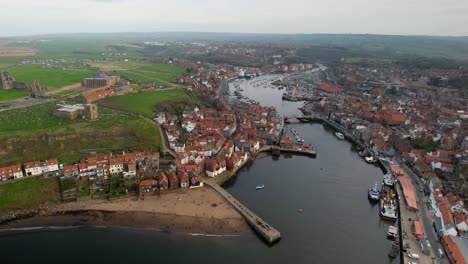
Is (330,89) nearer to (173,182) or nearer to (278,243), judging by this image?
(173,182)

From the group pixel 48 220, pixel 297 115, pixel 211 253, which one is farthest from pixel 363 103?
pixel 48 220

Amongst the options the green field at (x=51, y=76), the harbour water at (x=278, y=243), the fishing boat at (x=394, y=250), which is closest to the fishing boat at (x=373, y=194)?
the harbour water at (x=278, y=243)

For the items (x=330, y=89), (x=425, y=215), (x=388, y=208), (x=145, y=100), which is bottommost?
(x=388, y=208)

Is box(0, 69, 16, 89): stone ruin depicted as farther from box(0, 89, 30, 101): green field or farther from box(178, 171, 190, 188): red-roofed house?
box(178, 171, 190, 188): red-roofed house

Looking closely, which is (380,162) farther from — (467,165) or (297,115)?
(297,115)

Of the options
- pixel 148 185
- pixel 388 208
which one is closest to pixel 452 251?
pixel 388 208
